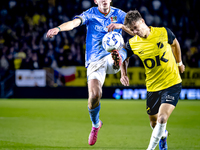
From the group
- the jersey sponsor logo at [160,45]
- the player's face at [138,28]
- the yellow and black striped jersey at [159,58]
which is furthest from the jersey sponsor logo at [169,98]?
the player's face at [138,28]

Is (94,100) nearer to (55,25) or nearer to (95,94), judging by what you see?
(95,94)

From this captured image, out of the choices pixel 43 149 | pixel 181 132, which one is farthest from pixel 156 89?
pixel 181 132

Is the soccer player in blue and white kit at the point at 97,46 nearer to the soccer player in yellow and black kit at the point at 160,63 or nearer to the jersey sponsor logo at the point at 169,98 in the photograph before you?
the soccer player in yellow and black kit at the point at 160,63

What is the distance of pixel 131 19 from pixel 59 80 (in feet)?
37.5

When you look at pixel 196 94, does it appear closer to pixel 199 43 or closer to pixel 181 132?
pixel 199 43

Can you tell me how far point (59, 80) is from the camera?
15484 millimetres

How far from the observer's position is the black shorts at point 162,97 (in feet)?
14.9

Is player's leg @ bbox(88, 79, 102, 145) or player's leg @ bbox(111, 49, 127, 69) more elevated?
player's leg @ bbox(111, 49, 127, 69)

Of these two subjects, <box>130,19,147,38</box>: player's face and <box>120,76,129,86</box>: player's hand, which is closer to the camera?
<box>130,19,147,38</box>: player's face

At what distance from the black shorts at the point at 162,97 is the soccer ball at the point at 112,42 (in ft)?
3.19

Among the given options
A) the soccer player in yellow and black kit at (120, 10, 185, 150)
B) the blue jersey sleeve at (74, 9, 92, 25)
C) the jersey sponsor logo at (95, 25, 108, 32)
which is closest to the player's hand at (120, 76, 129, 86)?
the soccer player in yellow and black kit at (120, 10, 185, 150)

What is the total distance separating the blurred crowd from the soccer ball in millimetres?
10689

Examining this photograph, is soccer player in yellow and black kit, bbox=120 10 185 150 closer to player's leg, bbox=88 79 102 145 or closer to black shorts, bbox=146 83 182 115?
black shorts, bbox=146 83 182 115

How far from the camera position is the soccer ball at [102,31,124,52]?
529 centimetres
